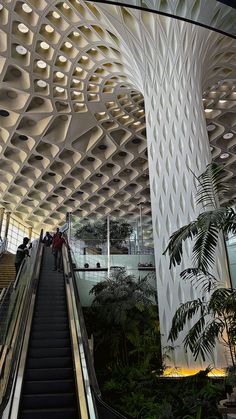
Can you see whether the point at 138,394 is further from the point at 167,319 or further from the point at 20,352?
the point at 20,352

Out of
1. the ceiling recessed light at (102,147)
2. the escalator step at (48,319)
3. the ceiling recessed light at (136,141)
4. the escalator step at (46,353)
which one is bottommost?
the escalator step at (46,353)

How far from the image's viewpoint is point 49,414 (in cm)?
425

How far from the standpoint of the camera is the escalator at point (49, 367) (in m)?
4.42

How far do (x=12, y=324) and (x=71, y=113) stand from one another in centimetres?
1485

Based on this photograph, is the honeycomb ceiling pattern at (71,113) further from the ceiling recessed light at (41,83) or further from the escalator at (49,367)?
the escalator at (49,367)

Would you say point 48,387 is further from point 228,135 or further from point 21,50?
point 228,135

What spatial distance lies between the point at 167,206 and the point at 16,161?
17319 millimetres

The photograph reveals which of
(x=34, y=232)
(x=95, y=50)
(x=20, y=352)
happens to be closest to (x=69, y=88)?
(x=95, y=50)

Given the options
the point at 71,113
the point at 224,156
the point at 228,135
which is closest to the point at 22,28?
the point at 71,113

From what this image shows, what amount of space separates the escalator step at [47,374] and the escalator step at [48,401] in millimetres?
466

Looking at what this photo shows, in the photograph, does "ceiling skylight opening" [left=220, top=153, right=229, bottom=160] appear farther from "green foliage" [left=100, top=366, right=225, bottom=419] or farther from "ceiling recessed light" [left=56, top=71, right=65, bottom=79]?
"green foliage" [left=100, top=366, right=225, bottom=419]

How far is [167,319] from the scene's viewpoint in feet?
25.9

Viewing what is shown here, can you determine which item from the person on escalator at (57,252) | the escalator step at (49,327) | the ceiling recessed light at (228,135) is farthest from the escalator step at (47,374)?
the ceiling recessed light at (228,135)

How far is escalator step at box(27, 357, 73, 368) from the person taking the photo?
5.36 meters
